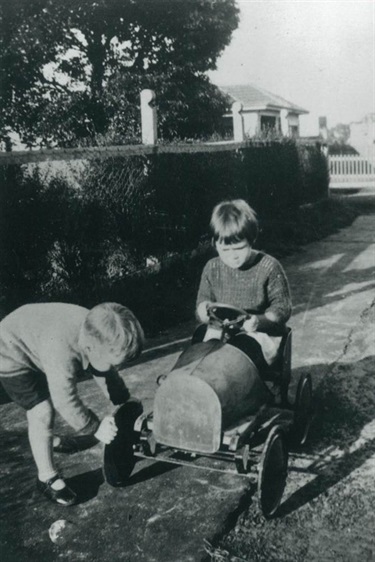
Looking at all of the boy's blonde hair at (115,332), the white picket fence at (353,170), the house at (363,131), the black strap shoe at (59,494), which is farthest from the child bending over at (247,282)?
the house at (363,131)

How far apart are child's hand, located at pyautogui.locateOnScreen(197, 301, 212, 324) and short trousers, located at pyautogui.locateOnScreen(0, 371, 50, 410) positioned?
3.31ft

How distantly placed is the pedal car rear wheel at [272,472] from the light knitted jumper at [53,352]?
84cm

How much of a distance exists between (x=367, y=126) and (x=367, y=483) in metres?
54.9

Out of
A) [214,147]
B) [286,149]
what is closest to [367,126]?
[286,149]

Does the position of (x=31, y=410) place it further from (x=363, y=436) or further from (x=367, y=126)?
(x=367, y=126)

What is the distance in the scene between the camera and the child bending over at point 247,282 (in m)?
3.56

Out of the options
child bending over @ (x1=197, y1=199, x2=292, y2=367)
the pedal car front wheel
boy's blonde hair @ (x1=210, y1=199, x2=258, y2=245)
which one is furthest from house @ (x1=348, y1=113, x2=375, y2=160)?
the pedal car front wheel

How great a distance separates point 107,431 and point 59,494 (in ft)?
1.53

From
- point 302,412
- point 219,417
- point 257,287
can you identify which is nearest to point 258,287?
point 257,287

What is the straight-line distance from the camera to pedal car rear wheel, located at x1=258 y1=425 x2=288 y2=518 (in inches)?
115

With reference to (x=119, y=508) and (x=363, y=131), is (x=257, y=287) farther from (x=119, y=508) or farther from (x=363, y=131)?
(x=363, y=131)

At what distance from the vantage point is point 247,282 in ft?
12.5

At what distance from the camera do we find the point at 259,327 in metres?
3.55

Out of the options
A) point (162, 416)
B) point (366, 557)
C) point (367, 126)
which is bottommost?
point (366, 557)
